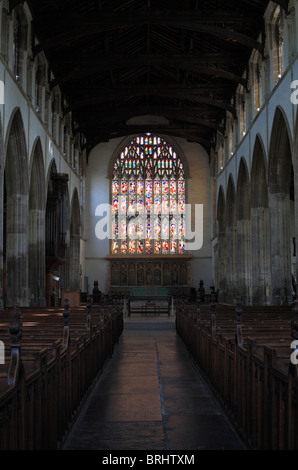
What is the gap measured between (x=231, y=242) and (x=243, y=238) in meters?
2.67

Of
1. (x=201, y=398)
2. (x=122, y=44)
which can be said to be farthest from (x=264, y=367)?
(x=122, y=44)

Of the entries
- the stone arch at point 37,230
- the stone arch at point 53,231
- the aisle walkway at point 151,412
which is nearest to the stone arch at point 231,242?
the stone arch at point 53,231

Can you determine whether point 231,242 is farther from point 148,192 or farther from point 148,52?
point 148,52

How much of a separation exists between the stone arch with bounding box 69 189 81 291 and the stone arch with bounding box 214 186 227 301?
25.4 ft

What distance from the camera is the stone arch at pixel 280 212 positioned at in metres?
17.2

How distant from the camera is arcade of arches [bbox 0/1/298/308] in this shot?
55.3 feet

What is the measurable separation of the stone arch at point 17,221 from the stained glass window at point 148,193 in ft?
49.4

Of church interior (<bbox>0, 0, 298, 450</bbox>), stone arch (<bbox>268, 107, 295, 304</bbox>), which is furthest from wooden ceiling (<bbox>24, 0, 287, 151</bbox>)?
stone arch (<bbox>268, 107, 295, 304</bbox>)

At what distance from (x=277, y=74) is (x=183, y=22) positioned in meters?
3.55

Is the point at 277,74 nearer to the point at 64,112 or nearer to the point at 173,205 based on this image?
the point at 64,112

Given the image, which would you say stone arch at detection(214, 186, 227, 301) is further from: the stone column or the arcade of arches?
Answer: the stone column

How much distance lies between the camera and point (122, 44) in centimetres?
2212

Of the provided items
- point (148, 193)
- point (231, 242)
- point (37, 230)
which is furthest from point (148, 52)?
point (148, 193)

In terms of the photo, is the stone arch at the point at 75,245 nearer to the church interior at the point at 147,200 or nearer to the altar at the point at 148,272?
the church interior at the point at 147,200
